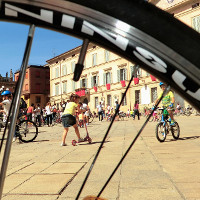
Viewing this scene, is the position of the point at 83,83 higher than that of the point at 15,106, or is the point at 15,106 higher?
the point at 83,83

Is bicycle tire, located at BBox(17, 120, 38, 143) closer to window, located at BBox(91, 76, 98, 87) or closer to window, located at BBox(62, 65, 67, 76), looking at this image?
window, located at BBox(91, 76, 98, 87)

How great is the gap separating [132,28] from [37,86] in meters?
48.9

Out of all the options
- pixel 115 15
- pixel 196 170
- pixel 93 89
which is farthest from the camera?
pixel 93 89

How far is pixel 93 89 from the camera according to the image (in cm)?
3494

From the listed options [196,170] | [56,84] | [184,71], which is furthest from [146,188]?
[56,84]

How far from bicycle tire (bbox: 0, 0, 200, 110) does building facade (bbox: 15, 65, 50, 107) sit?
47959 millimetres

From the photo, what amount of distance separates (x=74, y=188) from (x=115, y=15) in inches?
81.6

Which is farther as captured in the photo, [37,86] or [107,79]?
[37,86]

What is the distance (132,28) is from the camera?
27.3 inches

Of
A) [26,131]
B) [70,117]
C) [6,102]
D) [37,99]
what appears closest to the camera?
[70,117]

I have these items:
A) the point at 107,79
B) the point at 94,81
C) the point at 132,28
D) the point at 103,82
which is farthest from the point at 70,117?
the point at 94,81

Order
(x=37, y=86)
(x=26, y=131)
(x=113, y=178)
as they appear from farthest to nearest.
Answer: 1. (x=37, y=86)
2. (x=26, y=131)
3. (x=113, y=178)

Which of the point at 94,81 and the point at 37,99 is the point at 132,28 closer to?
the point at 94,81

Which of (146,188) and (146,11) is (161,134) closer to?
(146,188)
